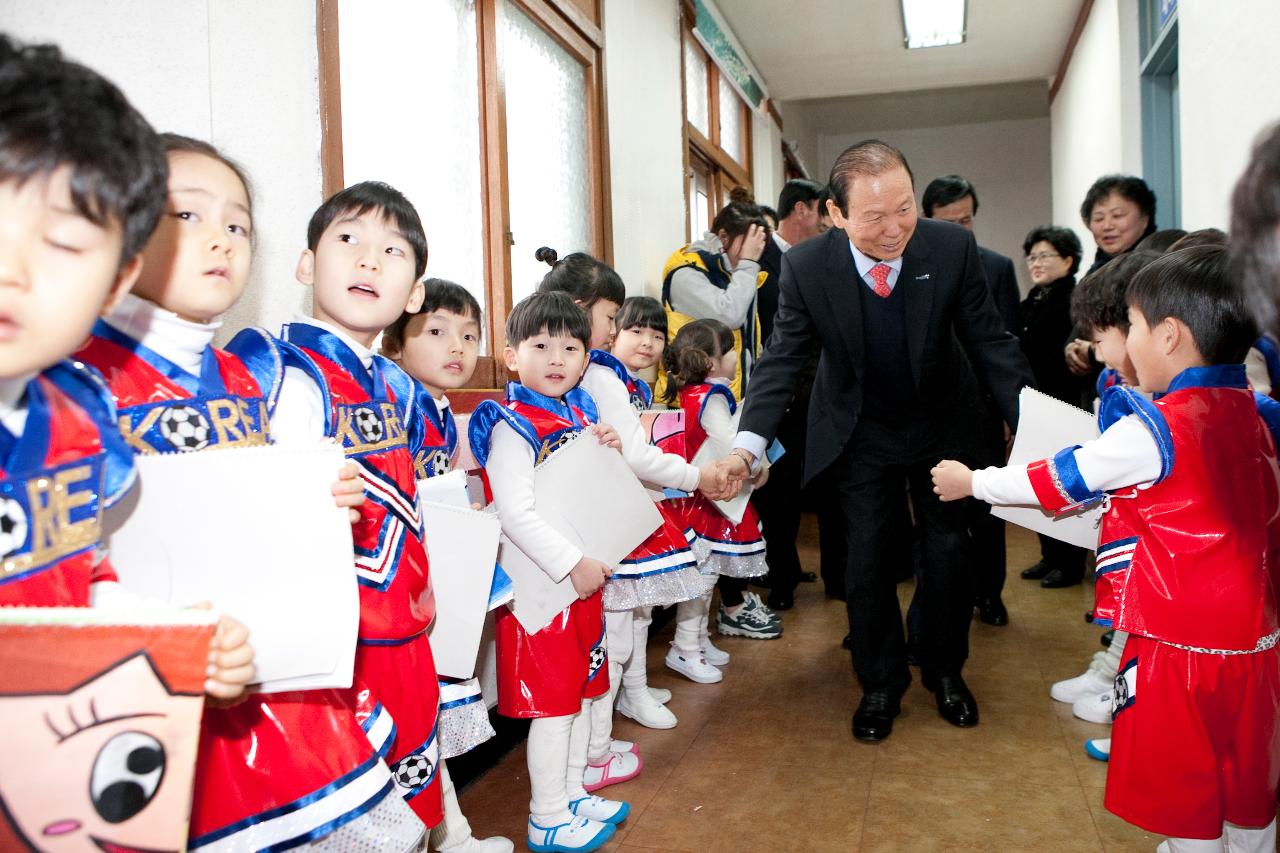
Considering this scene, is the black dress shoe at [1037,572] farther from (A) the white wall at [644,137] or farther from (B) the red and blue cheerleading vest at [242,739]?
(B) the red and blue cheerleading vest at [242,739]

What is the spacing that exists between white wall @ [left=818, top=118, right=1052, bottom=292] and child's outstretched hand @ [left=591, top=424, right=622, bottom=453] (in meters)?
8.01

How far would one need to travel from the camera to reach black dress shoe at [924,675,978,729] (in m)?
2.15

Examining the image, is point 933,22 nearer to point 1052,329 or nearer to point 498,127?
point 1052,329

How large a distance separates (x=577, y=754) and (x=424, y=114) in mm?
1600

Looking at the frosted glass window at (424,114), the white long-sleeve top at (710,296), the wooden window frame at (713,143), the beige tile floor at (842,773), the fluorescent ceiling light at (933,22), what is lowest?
the beige tile floor at (842,773)

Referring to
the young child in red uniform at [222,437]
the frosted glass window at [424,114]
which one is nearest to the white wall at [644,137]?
the frosted glass window at [424,114]

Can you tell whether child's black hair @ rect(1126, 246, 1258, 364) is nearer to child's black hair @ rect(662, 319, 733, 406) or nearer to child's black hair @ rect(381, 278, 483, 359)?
child's black hair @ rect(381, 278, 483, 359)

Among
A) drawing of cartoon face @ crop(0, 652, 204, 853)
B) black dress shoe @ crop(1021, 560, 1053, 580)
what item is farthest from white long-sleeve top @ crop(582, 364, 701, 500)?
black dress shoe @ crop(1021, 560, 1053, 580)

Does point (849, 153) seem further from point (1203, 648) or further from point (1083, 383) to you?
point (1083, 383)

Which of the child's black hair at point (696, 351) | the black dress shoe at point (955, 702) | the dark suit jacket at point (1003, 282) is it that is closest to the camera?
the black dress shoe at point (955, 702)

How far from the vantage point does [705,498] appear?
266 cm

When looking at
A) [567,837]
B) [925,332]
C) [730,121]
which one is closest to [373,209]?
[567,837]

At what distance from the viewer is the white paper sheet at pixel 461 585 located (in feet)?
4.20

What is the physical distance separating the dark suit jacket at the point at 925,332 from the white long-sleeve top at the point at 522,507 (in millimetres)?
823
